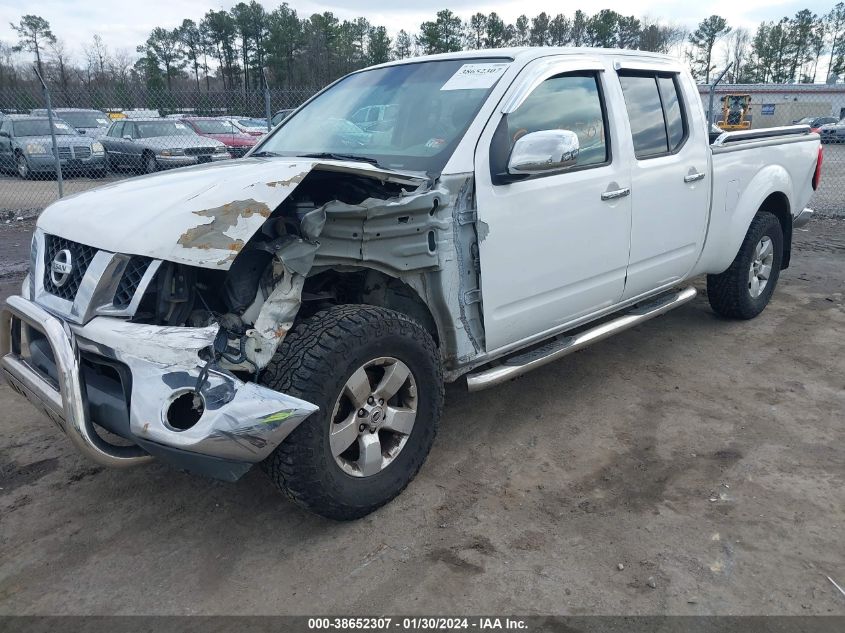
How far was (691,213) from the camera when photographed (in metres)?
4.32

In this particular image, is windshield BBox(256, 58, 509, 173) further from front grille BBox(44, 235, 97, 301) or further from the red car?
the red car

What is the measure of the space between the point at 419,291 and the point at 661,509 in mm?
1396

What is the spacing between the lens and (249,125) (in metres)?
21.1

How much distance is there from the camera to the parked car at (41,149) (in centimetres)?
1352

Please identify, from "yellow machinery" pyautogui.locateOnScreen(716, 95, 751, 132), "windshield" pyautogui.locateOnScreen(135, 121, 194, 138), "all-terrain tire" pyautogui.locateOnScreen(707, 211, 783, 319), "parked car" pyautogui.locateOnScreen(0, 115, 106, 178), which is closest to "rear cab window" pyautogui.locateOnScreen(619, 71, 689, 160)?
"all-terrain tire" pyautogui.locateOnScreen(707, 211, 783, 319)

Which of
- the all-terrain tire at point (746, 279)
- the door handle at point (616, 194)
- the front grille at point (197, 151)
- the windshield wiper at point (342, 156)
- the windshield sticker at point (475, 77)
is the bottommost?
the all-terrain tire at point (746, 279)

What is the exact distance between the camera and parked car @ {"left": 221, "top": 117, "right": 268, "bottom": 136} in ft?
61.0

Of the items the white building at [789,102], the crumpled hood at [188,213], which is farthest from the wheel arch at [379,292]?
the white building at [789,102]

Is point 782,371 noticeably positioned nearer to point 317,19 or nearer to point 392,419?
point 392,419

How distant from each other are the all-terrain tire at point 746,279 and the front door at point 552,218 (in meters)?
1.64

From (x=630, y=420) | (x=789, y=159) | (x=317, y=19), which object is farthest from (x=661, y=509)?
(x=317, y=19)

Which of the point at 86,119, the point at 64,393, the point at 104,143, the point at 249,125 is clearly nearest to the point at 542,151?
the point at 64,393

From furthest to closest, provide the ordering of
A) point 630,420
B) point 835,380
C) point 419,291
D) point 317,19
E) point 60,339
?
point 317,19
point 835,380
point 630,420
point 419,291
point 60,339

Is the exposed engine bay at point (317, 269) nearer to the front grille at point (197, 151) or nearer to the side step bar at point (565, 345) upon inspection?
the side step bar at point (565, 345)
